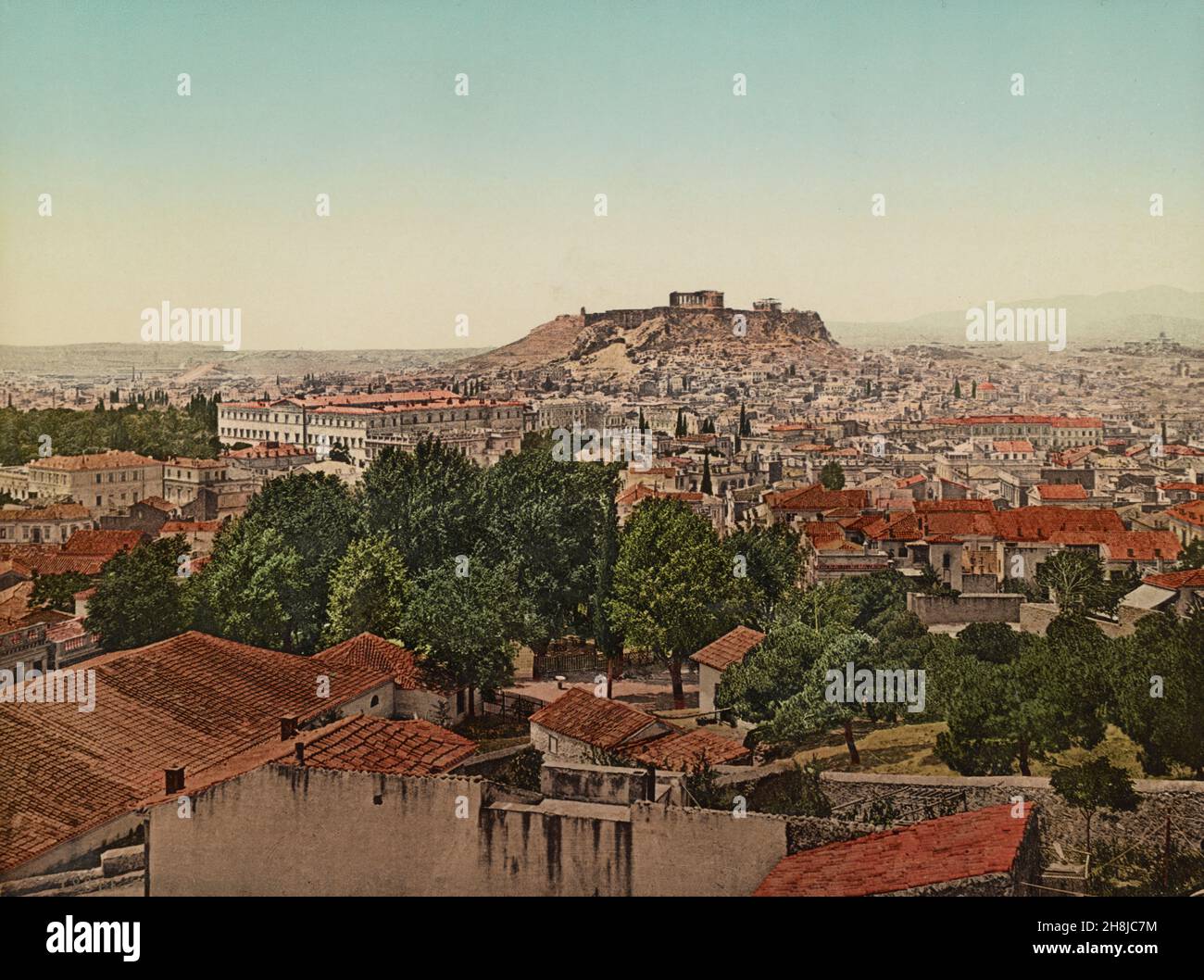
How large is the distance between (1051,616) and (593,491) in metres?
4.71

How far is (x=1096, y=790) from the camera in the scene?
20.1ft

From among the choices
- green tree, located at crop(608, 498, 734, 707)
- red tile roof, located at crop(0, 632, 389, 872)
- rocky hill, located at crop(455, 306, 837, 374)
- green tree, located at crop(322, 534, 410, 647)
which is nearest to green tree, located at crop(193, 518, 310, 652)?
green tree, located at crop(322, 534, 410, 647)

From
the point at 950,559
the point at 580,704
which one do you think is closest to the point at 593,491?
the point at 950,559

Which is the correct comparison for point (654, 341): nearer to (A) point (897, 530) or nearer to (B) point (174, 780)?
(A) point (897, 530)

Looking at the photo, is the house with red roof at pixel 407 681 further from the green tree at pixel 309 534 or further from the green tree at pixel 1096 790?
the green tree at pixel 1096 790

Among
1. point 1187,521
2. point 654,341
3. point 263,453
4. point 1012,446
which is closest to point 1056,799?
point 1187,521

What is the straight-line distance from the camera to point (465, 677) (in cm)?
824

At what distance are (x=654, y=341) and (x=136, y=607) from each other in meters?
27.0

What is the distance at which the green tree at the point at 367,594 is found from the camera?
905 centimetres

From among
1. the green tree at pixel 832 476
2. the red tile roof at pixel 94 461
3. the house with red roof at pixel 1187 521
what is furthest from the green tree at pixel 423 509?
the green tree at pixel 832 476
